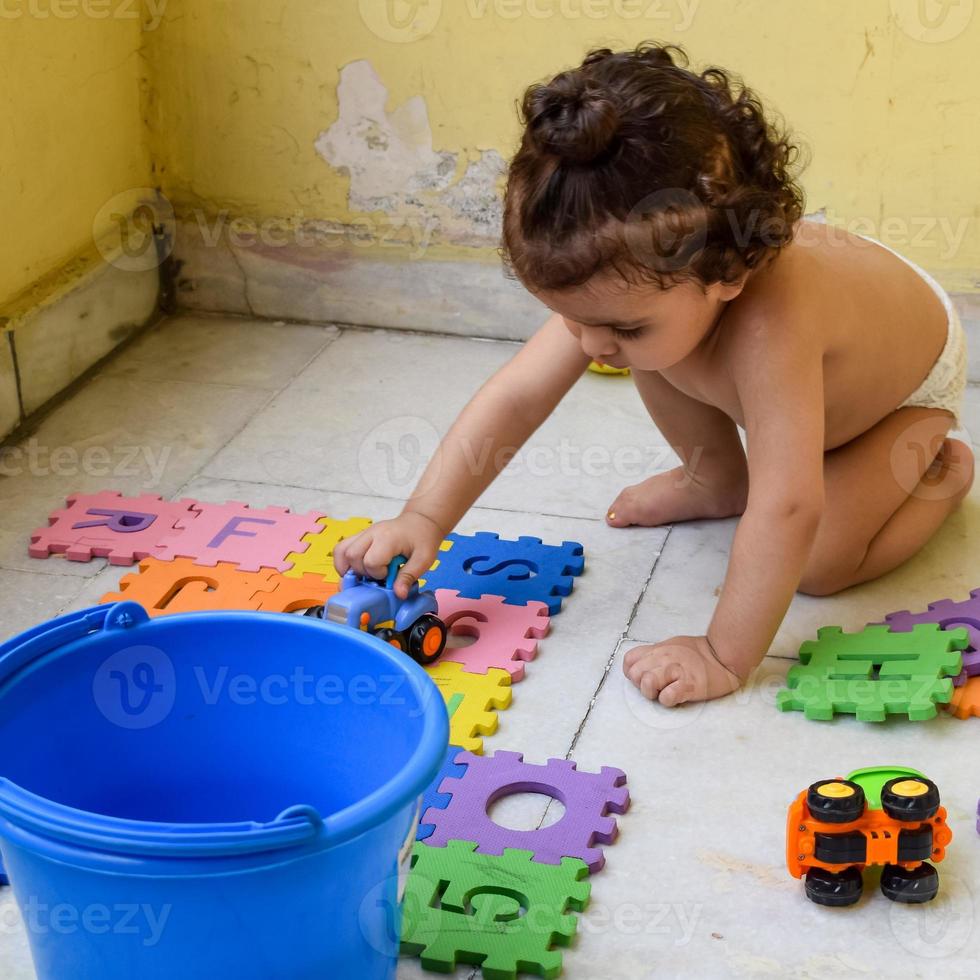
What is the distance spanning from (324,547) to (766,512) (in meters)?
0.48

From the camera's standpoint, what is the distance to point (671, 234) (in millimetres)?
1034

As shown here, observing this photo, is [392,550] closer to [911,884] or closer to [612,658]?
[612,658]

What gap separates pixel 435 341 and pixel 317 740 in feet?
3.71

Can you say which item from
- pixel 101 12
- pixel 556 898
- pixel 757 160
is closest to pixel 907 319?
pixel 757 160

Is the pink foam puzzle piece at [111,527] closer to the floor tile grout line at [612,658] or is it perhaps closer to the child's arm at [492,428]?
the child's arm at [492,428]

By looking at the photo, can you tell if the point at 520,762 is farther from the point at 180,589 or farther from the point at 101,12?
the point at 101,12

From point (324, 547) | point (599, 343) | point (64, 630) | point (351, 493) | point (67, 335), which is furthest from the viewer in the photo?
point (67, 335)

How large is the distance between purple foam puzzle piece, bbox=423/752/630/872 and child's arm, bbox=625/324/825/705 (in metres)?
0.14

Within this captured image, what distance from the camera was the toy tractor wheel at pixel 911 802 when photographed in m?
0.92

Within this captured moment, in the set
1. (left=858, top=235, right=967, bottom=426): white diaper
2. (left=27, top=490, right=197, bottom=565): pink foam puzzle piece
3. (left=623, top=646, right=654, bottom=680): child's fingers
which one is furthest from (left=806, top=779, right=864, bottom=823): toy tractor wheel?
(left=27, top=490, right=197, bottom=565): pink foam puzzle piece

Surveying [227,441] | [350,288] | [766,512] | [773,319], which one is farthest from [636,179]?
[350,288]

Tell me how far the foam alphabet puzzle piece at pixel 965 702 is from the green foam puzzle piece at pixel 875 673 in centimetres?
1

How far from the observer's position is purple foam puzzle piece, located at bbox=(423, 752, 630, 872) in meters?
1.00

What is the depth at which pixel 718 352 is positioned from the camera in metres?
1.20
